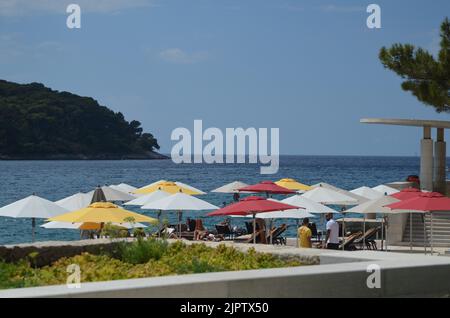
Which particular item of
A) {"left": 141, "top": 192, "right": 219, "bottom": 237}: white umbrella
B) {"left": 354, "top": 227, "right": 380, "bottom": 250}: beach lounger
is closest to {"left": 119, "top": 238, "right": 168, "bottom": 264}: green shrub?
{"left": 141, "top": 192, "right": 219, "bottom": 237}: white umbrella

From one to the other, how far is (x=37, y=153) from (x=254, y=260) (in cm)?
13794

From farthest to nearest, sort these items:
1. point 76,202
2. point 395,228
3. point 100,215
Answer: point 395,228
point 76,202
point 100,215

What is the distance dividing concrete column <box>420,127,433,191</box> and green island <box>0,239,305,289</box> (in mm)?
19603

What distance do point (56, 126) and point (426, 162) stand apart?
118 m

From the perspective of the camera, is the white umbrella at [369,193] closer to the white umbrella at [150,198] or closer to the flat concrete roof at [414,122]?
the flat concrete roof at [414,122]

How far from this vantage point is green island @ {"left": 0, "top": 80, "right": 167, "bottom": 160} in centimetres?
13850

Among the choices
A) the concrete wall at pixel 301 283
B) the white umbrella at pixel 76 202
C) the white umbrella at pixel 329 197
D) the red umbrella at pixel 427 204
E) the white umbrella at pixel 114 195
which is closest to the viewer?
the concrete wall at pixel 301 283

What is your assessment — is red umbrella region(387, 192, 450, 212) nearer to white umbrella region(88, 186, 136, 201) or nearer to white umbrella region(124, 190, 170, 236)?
white umbrella region(124, 190, 170, 236)

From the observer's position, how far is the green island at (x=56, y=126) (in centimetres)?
13850

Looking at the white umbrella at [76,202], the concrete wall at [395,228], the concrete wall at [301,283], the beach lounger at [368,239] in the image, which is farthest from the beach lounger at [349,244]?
the concrete wall at [301,283]

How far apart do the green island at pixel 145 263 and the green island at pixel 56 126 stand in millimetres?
127844

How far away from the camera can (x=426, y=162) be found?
29.3 meters

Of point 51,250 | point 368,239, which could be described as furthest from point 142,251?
point 368,239

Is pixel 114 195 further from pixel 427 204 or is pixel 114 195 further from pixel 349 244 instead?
pixel 427 204
